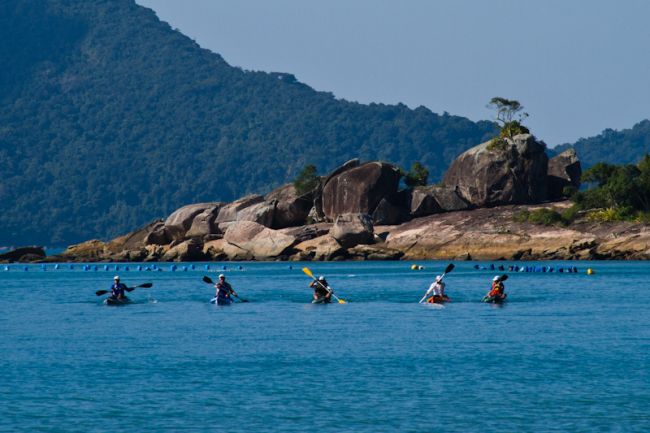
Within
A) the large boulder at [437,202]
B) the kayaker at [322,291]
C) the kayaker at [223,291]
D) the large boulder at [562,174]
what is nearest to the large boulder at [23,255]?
the large boulder at [437,202]

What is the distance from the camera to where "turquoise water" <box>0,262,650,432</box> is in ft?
93.4

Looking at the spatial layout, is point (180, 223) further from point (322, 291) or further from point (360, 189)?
point (322, 291)

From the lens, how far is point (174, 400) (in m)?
30.9

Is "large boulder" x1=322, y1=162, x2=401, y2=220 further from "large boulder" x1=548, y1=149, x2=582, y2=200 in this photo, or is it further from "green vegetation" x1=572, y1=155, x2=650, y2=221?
"green vegetation" x1=572, y1=155, x2=650, y2=221

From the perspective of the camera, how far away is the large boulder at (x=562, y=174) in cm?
12838

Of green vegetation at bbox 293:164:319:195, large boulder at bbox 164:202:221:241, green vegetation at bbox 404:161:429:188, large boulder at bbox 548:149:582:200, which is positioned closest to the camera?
large boulder at bbox 548:149:582:200

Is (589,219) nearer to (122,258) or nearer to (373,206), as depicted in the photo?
(373,206)

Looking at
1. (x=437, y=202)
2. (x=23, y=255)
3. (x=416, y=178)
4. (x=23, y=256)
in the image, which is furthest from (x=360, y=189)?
(x=23, y=255)

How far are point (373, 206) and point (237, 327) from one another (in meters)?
76.3

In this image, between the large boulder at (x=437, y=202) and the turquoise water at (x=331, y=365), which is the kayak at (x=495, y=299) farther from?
the large boulder at (x=437, y=202)

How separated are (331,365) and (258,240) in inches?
3401

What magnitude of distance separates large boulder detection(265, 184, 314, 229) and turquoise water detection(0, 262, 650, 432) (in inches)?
2499

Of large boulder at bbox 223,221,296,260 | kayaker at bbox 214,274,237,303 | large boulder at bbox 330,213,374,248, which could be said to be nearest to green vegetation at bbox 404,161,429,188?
large boulder at bbox 330,213,374,248

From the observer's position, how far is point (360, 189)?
126 m
